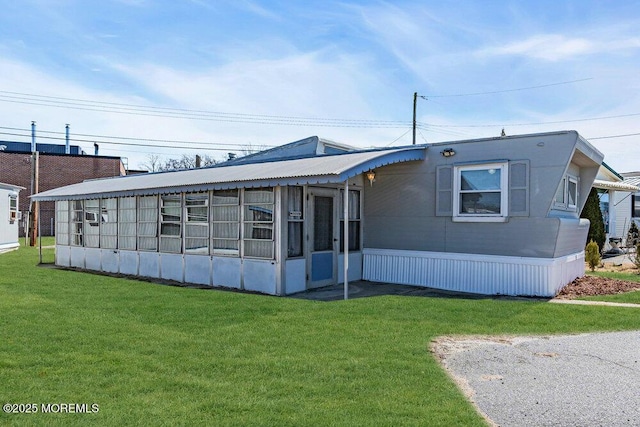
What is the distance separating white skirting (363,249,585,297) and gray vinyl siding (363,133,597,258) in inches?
6.7

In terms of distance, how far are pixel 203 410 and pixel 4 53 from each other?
50.2ft

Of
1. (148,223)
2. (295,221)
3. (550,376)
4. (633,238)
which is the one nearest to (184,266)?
(148,223)

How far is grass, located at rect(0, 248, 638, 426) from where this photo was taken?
3941 mm

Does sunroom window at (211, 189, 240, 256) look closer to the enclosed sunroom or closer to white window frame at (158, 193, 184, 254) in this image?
the enclosed sunroom

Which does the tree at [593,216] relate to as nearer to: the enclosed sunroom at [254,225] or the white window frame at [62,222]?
the enclosed sunroom at [254,225]

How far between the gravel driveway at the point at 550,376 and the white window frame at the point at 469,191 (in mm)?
3585

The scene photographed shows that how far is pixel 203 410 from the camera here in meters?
3.94

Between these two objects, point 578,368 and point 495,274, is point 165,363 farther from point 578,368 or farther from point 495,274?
point 495,274

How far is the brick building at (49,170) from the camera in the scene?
34969 mm

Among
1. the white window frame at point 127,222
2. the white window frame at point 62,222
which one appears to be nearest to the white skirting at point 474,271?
the white window frame at point 127,222

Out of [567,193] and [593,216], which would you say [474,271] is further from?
[593,216]

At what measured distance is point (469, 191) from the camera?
10.4 metres

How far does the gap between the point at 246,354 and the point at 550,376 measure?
10.3 ft

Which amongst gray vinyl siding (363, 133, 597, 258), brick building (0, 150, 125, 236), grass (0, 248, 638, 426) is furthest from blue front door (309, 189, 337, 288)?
brick building (0, 150, 125, 236)
